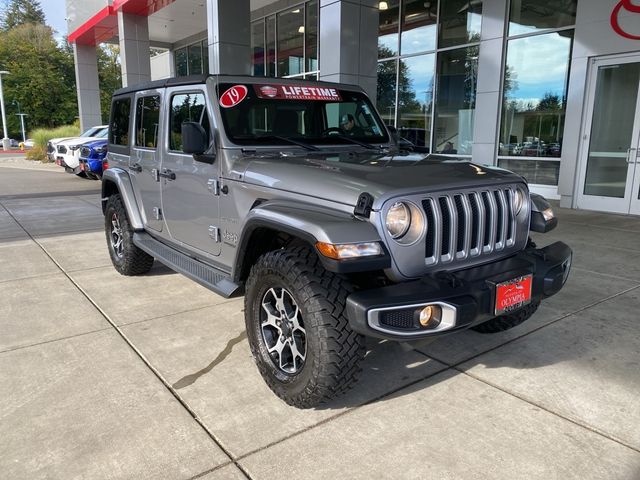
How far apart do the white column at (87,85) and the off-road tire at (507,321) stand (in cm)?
2397

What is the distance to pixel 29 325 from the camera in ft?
13.5

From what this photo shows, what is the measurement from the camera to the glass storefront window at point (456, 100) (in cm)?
1198

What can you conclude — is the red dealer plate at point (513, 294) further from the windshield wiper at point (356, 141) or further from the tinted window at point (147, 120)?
the tinted window at point (147, 120)

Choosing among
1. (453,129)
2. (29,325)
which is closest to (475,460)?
(29,325)

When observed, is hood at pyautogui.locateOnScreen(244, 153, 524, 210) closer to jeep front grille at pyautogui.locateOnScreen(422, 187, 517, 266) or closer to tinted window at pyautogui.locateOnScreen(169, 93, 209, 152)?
jeep front grille at pyautogui.locateOnScreen(422, 187, 517, 266)

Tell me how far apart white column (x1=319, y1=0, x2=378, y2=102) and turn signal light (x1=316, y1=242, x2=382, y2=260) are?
6413 millimetres

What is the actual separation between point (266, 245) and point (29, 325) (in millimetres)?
2325

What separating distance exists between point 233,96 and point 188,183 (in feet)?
2.58

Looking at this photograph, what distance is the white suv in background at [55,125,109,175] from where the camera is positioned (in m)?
13.7

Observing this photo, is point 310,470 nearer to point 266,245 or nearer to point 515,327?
point 266,245

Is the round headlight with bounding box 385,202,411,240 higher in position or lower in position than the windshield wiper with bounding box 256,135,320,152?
lower

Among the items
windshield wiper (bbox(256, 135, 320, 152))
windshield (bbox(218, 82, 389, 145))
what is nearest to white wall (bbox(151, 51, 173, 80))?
windshield (bbox(218, 82, 389, 145))

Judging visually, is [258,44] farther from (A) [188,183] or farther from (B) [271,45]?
(A) [188,183]

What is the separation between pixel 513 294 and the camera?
108 inches
